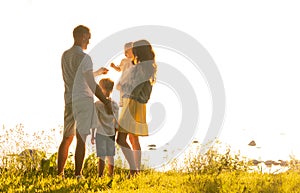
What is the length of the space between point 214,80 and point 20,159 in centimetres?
387

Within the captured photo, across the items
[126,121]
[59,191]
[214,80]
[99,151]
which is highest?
[214,80]

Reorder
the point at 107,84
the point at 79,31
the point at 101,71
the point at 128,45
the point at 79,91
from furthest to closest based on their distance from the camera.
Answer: the point at 128,45
the point at 107,84
the point at 101,71
the point at 79,31
the point at 79,91

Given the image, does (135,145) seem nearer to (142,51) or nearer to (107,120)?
(107,120)

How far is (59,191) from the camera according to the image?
21.6 ft

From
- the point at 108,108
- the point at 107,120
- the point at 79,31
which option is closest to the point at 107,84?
the point at 108,108

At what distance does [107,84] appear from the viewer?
7465 millimetres

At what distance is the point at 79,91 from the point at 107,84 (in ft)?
1.80

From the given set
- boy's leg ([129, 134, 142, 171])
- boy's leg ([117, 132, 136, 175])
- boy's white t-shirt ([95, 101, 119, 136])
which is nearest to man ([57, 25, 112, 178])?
boy's white t-shirt ([95, 101, 119, 136])

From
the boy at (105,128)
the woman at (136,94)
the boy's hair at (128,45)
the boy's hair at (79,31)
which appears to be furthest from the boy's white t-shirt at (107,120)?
the boy's hair at (79,31)

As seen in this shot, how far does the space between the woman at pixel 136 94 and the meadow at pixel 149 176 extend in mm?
641

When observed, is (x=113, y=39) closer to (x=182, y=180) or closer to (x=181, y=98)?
(x=181, y=98)

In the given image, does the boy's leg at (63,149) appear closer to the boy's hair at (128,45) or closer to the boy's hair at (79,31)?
the boy's hair at (79,31)

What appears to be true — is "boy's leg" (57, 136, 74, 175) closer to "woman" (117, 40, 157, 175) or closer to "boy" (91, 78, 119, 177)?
"boy" (91, 78, 119, 177)

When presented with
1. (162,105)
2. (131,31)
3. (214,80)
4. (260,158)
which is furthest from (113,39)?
(260,158)
